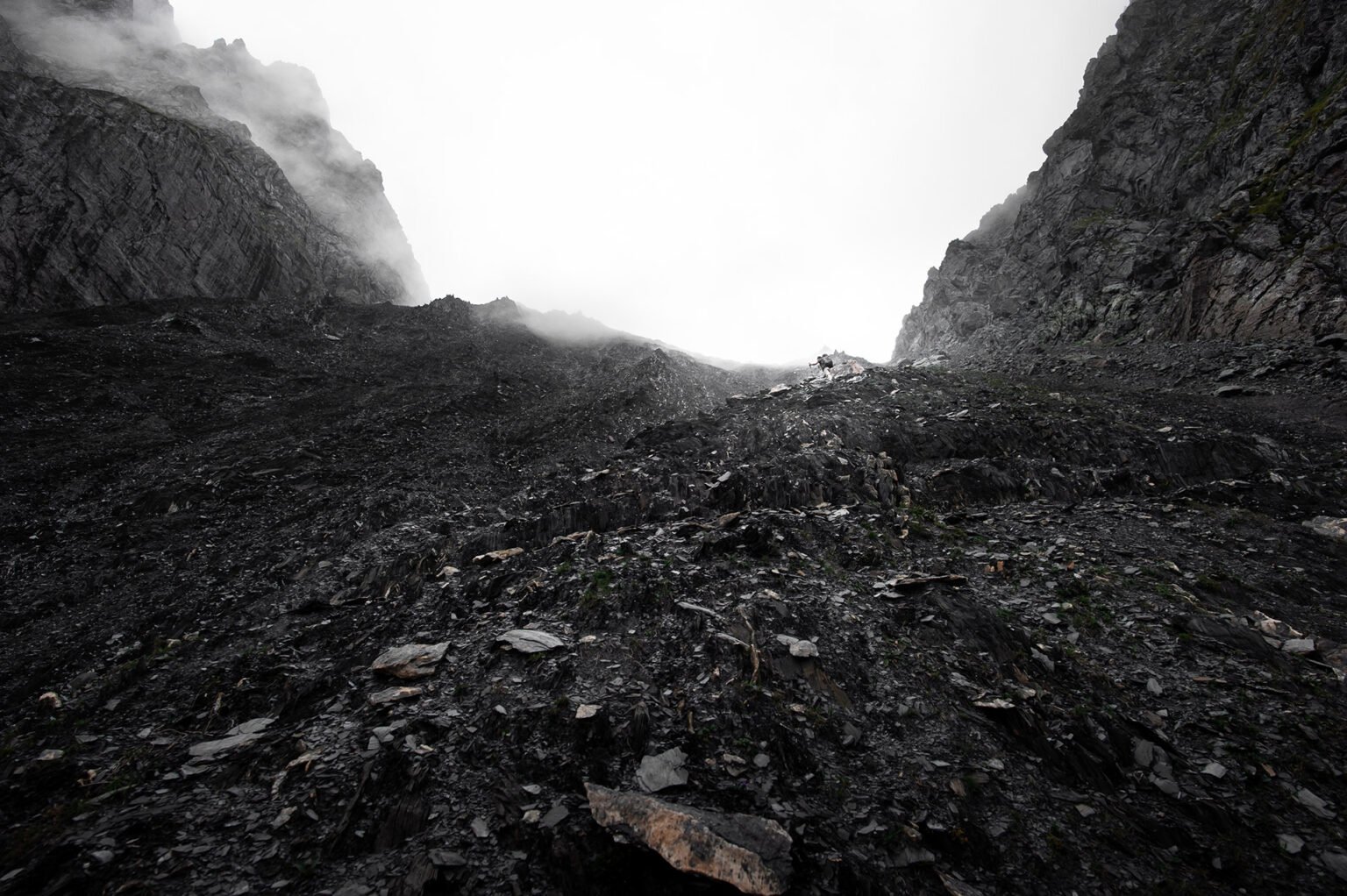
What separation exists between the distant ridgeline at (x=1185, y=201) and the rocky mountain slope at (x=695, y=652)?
7004 millimetres

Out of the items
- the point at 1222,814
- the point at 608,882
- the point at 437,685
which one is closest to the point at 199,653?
the point at 437,685

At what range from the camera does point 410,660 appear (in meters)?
11.2

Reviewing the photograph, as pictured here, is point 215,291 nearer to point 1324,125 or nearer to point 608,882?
→ point 608,882

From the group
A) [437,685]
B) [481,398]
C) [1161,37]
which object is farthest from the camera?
[1161,37]

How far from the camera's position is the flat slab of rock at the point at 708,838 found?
260 inches

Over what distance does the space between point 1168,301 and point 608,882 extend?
46.5 meters

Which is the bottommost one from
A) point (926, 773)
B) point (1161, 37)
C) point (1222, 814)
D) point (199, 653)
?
point (199, 653)

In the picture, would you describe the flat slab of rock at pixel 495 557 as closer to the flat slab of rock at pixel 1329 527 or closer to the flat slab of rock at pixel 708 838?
the flat slab of rock at pixel 708 838

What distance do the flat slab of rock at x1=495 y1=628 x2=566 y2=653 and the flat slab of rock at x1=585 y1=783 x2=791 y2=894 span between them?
3868mm

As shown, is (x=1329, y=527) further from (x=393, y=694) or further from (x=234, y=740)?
(x=234, y=740)

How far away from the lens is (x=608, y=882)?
6.77 metres

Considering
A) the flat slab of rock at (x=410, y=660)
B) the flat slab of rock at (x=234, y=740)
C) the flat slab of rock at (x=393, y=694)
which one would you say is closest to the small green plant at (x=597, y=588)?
the flat slab of rock at (x=410, y=660)

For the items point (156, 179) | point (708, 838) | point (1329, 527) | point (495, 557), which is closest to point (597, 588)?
Result: point (495, 557)

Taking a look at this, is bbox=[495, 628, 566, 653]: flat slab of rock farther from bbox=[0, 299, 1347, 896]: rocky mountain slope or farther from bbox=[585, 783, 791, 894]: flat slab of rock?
bbox=[585, 783, 791, 894]: flat slab of rock
